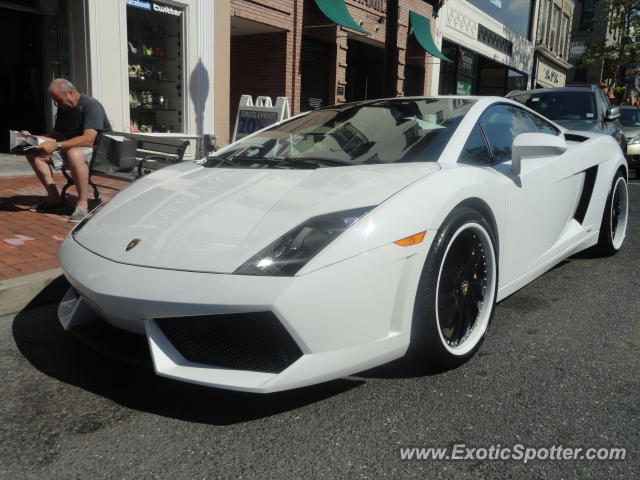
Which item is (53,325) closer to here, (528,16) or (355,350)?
(355,350)

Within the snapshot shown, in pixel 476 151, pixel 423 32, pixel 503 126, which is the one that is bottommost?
pixel 476 151

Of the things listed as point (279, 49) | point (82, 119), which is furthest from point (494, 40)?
point (82, 119)

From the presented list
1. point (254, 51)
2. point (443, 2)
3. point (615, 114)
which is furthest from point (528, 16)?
point (615, 114)

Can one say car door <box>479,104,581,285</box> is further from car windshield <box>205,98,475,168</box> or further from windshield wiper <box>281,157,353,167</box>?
windshield wiper <box>281,157,353,167</box>

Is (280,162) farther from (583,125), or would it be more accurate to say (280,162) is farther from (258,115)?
(583,125)

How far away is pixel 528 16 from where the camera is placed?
28250mm

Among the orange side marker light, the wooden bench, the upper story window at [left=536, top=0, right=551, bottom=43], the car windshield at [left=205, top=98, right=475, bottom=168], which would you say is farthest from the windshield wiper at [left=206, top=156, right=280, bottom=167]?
the upper story window at [left=536, top=0, right=551, bottom=43]

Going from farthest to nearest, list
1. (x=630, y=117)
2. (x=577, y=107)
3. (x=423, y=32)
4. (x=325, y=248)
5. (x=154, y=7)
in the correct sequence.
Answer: (x=423, y=32) < (x=630, y=117) < (x=154, y=7) < (x=577, y=107) < (x=325, y=248)

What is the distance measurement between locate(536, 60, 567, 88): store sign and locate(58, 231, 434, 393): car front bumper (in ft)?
101

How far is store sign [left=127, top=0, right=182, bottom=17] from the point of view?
343 inches

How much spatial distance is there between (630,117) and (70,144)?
1266 centimetres

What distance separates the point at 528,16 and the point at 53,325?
30100 millimetres

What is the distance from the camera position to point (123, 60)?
8508 mm

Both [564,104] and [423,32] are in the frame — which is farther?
[423,32]
